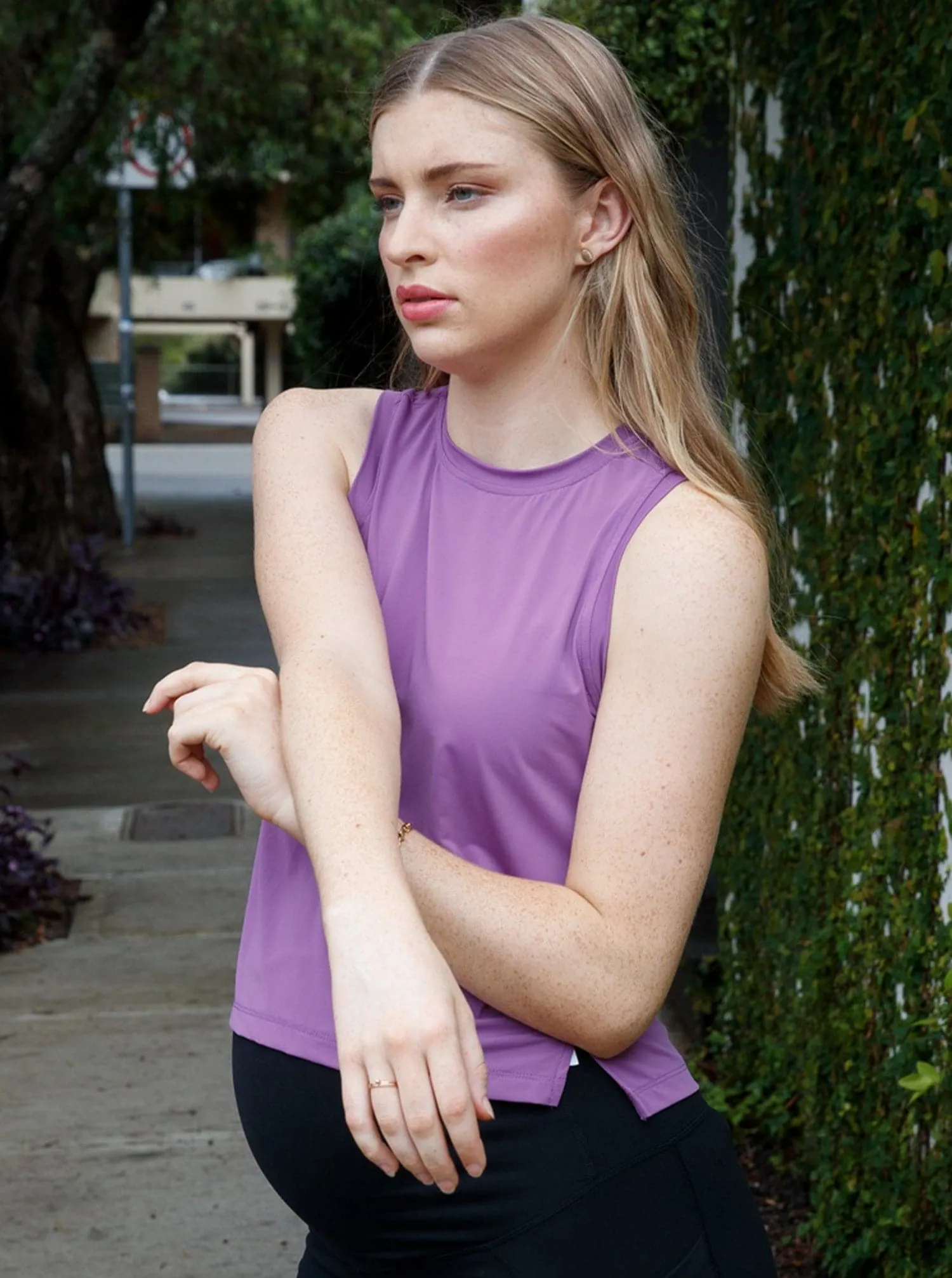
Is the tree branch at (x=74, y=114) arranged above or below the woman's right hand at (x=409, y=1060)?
below

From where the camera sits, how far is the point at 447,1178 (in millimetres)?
1281

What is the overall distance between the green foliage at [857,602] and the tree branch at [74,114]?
7.04 m

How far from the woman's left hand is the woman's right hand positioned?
21cm

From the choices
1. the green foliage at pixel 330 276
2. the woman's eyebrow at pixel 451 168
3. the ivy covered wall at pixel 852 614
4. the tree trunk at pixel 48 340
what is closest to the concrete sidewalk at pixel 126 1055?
the ivy covered wall at pixel 852 614

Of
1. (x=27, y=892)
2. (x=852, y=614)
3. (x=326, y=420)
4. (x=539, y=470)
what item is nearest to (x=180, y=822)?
(x=27, y=892)

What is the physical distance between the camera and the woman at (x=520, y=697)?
1.48 metres

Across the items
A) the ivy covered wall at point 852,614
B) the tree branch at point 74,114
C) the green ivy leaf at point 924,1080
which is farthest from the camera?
the tree branch at point 74,114

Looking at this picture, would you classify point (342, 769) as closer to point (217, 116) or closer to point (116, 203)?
point (217, 116)

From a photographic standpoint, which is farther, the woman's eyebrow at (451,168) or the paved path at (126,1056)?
the paved path at (126,1056)

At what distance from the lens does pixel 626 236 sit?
1.66m

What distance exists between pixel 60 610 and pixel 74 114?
3.39 metres

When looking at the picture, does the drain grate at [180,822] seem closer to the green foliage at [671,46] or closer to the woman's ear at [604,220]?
the green foliage at [671,46]

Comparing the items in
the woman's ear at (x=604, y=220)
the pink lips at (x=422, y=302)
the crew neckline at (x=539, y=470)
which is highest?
the woman's ear at (x=604, y=220)

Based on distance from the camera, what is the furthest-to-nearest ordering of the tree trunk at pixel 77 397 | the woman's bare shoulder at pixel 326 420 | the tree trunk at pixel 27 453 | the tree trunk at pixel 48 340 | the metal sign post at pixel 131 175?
1. the tree trunk at pixel 77 397
2. the metal sign post at pixel 131 175
3. the tree trunk at pixel 27 453
4. the tree trunk at pixel 48 340
5. the woman's bare shoulder at pixel 326 420
